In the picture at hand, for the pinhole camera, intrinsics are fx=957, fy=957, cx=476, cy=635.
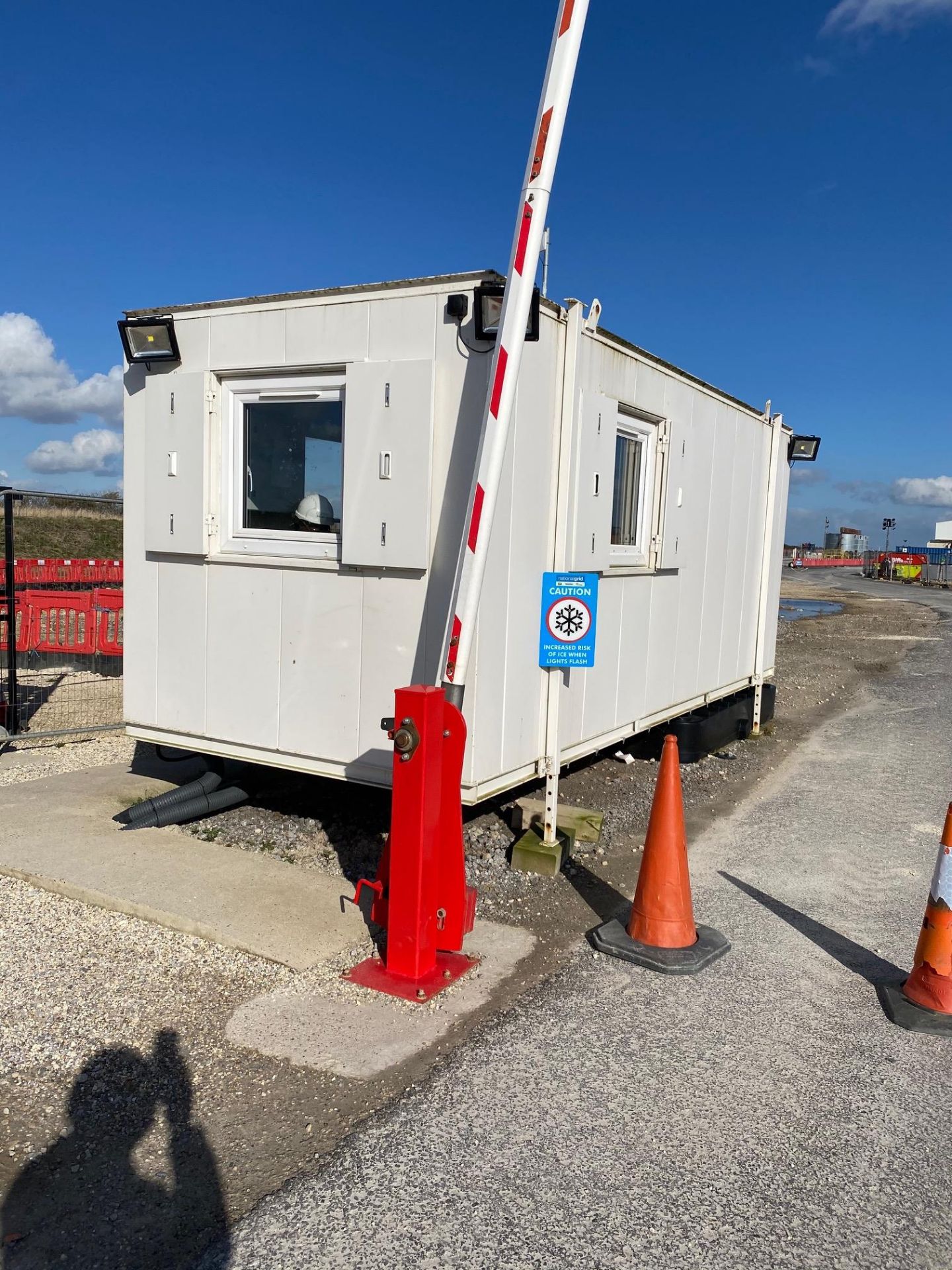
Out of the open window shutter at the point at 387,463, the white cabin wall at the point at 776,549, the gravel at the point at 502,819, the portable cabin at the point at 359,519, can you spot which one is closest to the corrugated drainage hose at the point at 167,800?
the gravel at the point at 502,819

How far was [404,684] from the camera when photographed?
4.92 meters

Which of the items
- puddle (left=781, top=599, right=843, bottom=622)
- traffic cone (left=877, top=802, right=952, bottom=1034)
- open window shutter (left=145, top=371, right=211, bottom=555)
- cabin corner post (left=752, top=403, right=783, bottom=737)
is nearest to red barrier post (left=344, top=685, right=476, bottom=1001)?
traffic cone (left=877, top=802, right=952, bottom=1034)

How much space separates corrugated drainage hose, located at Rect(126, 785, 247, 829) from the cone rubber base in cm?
383

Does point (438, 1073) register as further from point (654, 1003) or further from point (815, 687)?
point (815, 687)

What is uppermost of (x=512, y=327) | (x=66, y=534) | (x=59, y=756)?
(x=512, y=327)

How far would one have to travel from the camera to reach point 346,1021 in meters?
3.68

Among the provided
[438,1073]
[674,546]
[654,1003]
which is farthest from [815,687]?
[438,1073]

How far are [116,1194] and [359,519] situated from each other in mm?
3098

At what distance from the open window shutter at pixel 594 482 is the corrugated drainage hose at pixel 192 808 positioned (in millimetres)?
2585

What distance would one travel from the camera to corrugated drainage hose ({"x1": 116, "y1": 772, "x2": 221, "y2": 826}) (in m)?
5.79

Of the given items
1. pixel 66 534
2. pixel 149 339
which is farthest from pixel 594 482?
pixel 66 534

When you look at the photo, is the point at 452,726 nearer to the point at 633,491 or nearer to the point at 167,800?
the point at 167,800

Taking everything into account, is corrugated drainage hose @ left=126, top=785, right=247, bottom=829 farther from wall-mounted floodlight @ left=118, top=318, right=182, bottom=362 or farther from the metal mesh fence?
wall-mounted floodlight @ left=118, top=318, right=182, bottom=362

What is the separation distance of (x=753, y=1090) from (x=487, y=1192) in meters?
1.10
